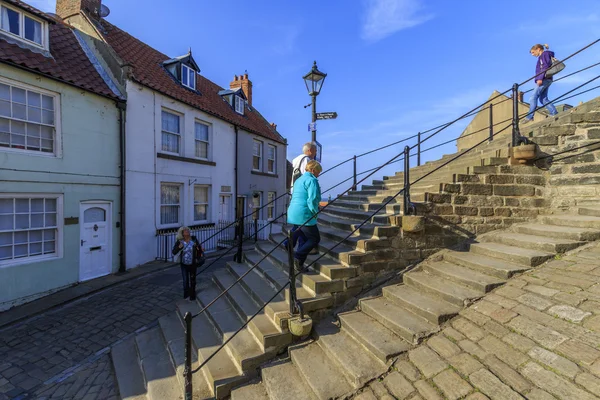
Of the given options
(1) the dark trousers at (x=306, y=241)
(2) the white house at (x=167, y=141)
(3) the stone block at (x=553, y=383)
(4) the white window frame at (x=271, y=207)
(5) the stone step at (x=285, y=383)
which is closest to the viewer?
(3) the stone block at (x=553, y=383)

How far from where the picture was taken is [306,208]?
14.9ft

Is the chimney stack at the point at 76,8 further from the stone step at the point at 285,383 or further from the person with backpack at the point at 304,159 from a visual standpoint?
the stone step at the point at 285,383

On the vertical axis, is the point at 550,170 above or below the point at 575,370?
above

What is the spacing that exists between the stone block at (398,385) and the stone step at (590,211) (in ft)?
14.5

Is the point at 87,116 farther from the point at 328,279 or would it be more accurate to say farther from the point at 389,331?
the point at 389,331

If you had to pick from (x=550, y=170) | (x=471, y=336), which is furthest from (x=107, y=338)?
(x=550, y=170)

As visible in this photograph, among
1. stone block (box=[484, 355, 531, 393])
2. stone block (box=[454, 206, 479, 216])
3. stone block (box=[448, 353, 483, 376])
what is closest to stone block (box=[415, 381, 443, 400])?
stone block (box=[448, 353, 483, 376])

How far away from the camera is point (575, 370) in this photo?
2.38 m

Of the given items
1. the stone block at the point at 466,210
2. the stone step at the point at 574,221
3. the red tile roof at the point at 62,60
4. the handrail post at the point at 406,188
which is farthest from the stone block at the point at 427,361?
the red tile roof at the point at 62,60

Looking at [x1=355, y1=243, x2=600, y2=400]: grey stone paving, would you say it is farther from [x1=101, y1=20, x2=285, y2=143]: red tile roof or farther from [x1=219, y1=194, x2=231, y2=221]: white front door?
[x1=219, y1=194, x2=231, y2=221]: white front door

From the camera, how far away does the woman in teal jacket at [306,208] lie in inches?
176

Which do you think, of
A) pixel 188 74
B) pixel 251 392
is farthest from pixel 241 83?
pixel 251 392

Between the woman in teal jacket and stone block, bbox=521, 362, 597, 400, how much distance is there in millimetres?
2798

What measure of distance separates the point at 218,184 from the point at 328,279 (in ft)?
36.7
